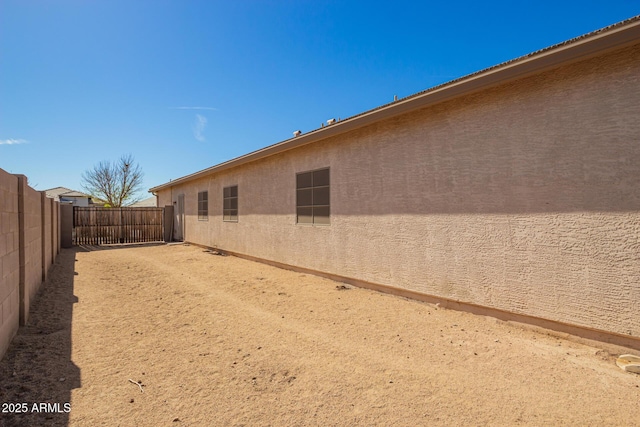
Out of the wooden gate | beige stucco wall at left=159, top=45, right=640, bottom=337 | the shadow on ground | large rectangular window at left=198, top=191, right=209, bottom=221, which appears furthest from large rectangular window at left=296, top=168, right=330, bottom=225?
the wooden gate

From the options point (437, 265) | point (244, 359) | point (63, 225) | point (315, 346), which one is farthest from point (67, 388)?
point (63, 225)

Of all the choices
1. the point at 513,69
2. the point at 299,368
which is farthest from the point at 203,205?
the point at 513,69

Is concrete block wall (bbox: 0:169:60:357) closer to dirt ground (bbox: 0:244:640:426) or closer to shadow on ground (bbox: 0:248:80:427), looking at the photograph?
shadow on ground (bbox: 0:248:80:427)

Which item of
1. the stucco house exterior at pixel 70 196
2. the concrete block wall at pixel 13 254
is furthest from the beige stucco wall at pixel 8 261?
the stucco house exterior at pixel 70 196

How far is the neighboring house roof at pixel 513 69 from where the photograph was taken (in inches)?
128

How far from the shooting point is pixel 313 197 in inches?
301

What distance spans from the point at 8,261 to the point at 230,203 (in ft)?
26.7

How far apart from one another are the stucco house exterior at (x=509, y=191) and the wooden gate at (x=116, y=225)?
13712mm

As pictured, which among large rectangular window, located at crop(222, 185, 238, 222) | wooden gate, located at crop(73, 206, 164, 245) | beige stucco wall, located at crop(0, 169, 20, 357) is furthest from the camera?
wooden gate, located at crop(73, 206, 164, 245)

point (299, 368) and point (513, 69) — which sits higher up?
point (513, 69)

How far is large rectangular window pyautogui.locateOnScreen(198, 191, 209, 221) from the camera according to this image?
13.7 m

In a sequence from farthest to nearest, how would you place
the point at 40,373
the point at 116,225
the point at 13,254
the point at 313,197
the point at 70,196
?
1. the point at 70,196
2. the point at 116,225
3. the point at 313,197
4. the point at 13,254
5. the point at 40,373

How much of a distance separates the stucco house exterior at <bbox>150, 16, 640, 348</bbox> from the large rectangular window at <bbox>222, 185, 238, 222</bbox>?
Answer: 16.2ft

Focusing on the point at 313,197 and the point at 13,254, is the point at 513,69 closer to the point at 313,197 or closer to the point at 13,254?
the point at 313,197
